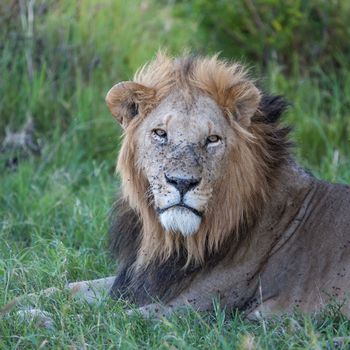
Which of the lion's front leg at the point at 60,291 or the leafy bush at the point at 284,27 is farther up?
the leafy bush at the point at 284,27

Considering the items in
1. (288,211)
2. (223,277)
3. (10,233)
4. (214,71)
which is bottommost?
(10,233)

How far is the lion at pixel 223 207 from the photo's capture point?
451 centimetres

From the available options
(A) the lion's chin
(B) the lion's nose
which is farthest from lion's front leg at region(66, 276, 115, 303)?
(B) the lion's nose

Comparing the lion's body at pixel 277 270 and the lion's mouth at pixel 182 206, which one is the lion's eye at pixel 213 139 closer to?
the lion's mouth at pixel 182 206

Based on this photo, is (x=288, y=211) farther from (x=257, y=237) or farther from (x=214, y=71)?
(x=214, y=71)

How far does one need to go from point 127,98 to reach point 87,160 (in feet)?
9.52

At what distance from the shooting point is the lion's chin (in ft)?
14.2

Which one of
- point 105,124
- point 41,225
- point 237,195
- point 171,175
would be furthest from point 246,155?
point 105,124

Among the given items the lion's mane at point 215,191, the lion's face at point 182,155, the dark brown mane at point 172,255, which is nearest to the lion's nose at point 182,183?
the lion's face at point 182,155

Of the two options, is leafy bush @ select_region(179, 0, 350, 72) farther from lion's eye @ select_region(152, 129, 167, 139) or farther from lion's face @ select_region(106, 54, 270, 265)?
lion's eye @ select_region(152, 129, 167, 139)

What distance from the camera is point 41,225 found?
621 centimetres

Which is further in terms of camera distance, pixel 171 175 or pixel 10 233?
pixel 10 233

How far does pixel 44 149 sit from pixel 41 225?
4.48 ft

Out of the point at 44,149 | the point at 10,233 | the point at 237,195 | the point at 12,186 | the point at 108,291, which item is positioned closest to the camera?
the point at 237,195
